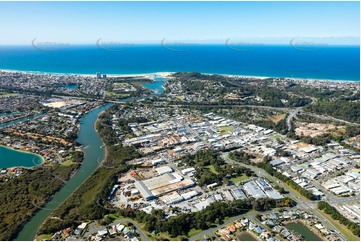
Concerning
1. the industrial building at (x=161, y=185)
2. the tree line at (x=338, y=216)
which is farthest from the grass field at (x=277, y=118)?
the industrial building at (x=161, y=185)

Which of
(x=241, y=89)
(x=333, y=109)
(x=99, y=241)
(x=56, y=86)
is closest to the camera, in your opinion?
(x=99, y=241)

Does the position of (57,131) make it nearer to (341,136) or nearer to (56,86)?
(56,86)

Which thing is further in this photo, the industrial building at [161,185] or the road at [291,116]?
the road at [291,116]

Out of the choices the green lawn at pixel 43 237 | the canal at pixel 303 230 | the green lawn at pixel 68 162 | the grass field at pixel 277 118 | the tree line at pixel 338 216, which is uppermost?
the grass field at pixel 277 118

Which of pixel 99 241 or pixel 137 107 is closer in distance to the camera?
pixel 99 241

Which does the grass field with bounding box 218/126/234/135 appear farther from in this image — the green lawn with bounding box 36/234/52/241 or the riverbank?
the green lawn with bounding box 36/234/52/241

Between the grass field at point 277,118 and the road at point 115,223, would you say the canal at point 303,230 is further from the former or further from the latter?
the grass field at point 277,118

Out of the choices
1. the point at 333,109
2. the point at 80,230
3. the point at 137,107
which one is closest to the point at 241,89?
the point at 333,109
